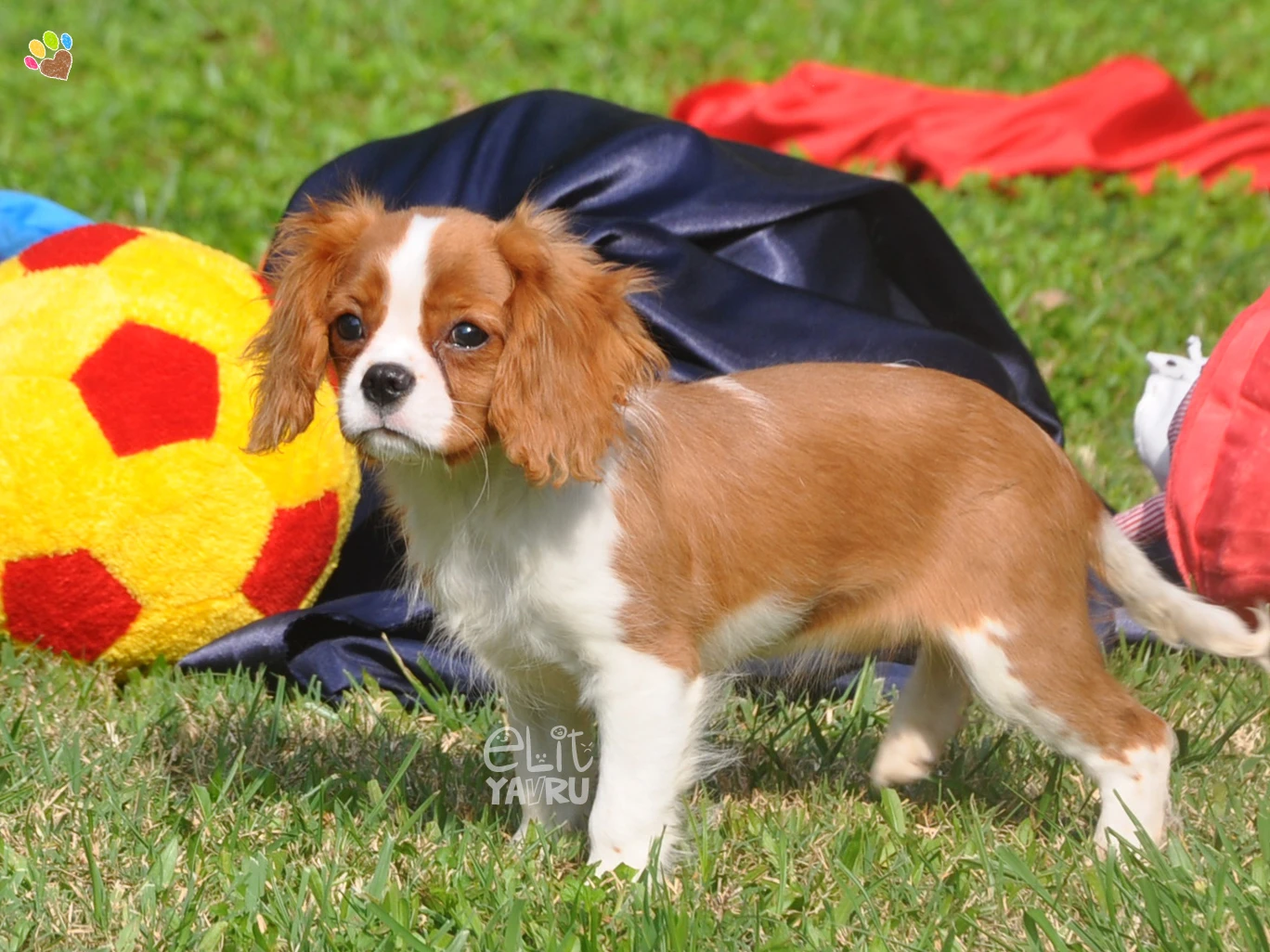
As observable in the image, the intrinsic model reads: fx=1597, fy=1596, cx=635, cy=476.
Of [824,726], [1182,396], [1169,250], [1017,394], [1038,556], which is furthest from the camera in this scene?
[1169,250]

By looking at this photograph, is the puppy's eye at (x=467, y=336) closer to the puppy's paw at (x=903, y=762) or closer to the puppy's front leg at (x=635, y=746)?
the puppy's front leg at (x=635, y=746)

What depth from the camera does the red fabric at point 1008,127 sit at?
7785mm

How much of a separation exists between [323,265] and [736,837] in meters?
1.44

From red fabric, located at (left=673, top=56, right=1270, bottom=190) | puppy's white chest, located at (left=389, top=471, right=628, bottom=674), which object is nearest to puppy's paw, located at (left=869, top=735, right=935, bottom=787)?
puppy's white chest, located at (left=389, top=471, right=628, bottom=674)

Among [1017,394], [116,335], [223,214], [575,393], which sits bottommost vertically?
[223,214]

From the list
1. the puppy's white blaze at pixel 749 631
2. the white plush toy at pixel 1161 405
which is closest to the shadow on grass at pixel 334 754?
the puppy's white blaze at pixel 749 631

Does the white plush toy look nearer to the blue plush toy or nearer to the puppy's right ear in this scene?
the puppy's right ear

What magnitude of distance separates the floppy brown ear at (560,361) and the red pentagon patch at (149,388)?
135 centimetres

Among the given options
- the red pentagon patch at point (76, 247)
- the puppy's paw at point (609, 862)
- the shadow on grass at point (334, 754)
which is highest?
the red pentagon patch at point (76, 247)

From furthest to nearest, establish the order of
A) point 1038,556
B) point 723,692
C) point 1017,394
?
point 1017,394
point 723,692
point 1038,556

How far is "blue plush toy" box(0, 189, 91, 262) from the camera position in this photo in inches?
190

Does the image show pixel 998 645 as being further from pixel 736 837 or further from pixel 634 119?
pixel 634 119

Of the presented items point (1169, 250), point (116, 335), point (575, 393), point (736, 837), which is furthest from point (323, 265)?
point (1169, 250)

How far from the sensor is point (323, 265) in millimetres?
3082
